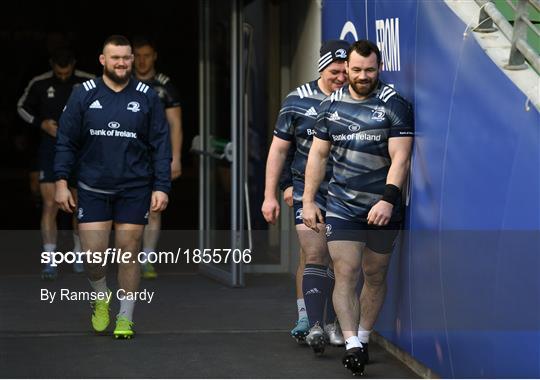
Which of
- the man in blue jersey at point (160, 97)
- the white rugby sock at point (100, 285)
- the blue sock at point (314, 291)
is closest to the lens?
the blue sock at point (314, 291)

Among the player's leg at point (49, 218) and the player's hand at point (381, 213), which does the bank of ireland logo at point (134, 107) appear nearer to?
the player's hand at point (381, 213)

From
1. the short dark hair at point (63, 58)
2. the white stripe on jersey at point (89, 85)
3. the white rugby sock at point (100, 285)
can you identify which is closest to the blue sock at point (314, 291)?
the white rugby sock at point (100, 285)

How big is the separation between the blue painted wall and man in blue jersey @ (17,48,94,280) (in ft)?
13.6

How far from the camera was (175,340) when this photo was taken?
8227mm

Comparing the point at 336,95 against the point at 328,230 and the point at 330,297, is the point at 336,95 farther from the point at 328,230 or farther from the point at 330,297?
the point at 330,297

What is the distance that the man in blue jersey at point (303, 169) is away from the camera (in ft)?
25.5

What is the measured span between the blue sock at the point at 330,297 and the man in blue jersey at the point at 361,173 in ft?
1.97

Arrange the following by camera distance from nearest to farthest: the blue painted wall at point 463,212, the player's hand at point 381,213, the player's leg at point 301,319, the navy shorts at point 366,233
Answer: the blue painted wall at point 463,212
the player's hand at point 381,213
the navy shorts at point 366,233
the player's leg at point 301,319

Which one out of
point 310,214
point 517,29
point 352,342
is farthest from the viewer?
point 310,214

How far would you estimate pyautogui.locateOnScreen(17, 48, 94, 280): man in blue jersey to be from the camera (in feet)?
36.5

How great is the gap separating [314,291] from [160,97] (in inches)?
138

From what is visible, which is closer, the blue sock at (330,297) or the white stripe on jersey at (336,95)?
the white stripe on jersey at (336,95)

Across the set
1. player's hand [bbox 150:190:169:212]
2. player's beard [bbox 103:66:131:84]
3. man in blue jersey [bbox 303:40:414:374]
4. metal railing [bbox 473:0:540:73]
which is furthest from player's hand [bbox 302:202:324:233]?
metal railing [bbox 473:0:540:73]

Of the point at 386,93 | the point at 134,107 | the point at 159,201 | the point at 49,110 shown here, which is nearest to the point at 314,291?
the point at 159,201
